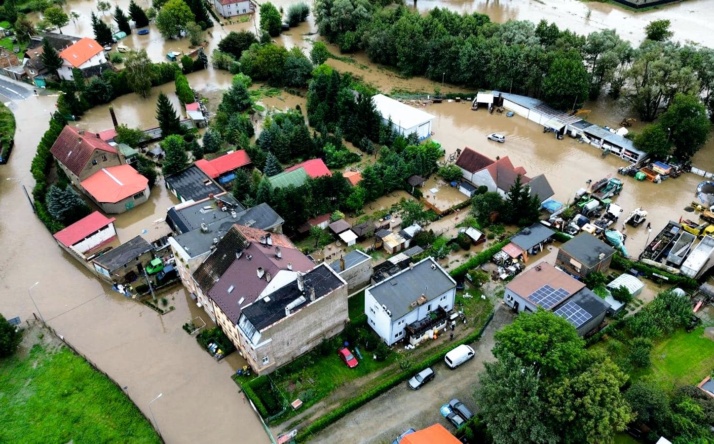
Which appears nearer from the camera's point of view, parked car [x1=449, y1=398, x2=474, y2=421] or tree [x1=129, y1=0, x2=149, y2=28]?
parked car [x1=449, y1=398, x2=474, y2=421]

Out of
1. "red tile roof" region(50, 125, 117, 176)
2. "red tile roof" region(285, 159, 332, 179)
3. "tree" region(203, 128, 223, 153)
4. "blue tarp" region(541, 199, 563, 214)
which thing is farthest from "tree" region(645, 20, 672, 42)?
"red tile roof" region(50, 125, 117, 176)

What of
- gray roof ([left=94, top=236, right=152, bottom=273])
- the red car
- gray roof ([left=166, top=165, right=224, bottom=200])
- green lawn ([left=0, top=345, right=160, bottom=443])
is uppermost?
gray roof ([left=166, top=165, right=224, bottom=200])

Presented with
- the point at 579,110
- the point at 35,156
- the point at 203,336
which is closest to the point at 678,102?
the point at 579,110

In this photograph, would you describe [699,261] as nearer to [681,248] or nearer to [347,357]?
[681,248]

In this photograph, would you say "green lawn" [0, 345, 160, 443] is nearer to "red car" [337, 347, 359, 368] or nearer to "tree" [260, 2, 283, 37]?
"red car" [337, 347, 359, 368]

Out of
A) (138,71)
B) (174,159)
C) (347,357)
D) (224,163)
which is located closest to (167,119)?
(174,159)

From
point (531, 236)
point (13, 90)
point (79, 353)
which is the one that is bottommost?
point (79, 353)
